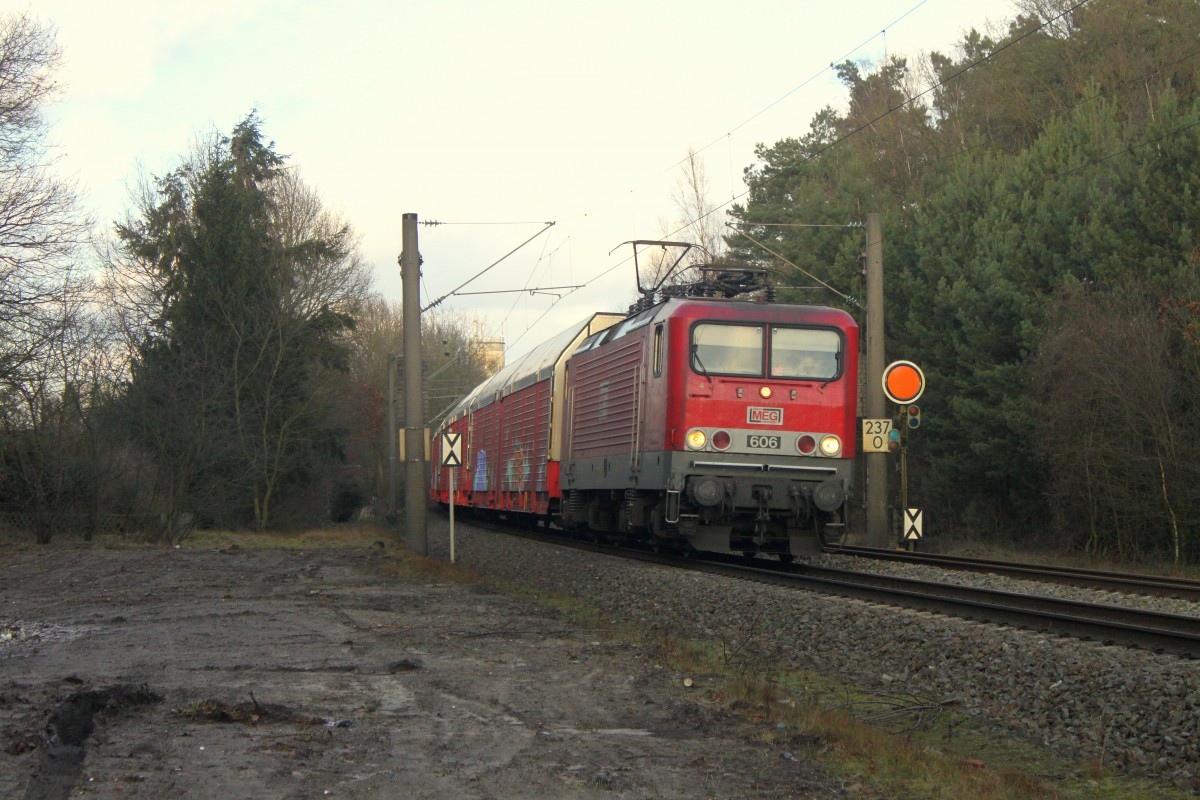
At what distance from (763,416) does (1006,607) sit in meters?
5.08

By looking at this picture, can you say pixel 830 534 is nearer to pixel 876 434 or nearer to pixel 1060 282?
pixel 876 434

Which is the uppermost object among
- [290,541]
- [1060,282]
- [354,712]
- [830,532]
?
[1060,282]

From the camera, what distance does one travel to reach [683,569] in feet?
50.8

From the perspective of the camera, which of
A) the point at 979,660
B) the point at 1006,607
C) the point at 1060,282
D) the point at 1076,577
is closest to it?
the point at 979,660

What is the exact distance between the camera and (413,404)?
772 inches

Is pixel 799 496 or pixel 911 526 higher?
pixel 799 496

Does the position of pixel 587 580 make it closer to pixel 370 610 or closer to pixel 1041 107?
pixel 370 610

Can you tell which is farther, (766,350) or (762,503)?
(766,350)

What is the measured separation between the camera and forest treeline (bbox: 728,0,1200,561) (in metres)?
20.6

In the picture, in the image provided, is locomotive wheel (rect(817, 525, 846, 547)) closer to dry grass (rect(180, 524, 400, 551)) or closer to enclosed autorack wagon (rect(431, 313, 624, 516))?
enclosed autorack wagon (rect(431, 313, 624, 516))

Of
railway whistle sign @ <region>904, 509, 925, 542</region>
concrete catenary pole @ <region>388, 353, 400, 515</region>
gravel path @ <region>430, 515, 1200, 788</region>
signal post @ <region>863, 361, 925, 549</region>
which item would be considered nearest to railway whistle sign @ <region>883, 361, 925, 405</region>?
signal post @ <region>863, 361, 925, 549</region>

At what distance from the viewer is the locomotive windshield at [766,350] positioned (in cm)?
1481

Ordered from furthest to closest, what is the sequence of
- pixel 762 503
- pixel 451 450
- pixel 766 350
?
pixel 451 450
pixel 766 350
pixel 762 503

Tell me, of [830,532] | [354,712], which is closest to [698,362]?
[830,532]
